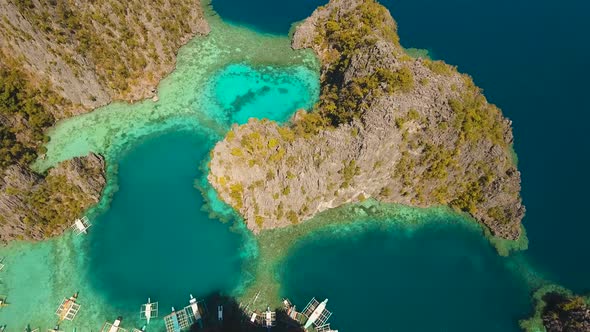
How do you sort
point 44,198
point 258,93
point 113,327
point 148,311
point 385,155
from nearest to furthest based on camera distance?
point 113,327
point 148,311
point 44,198
point 385,155
point 258,93

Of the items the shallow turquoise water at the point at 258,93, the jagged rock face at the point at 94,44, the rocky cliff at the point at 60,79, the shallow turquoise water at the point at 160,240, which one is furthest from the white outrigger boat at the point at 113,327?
the jagged rock face at the point at 94,44

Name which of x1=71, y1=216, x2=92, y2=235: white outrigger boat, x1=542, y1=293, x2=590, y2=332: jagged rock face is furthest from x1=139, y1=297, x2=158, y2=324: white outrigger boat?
x1=542, y1=293, x2=590, y2=332: jagged rock face

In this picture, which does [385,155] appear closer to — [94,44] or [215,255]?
[215,255]

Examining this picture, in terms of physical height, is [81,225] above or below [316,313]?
above

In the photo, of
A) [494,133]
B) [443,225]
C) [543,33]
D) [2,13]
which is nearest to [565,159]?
[494,133]

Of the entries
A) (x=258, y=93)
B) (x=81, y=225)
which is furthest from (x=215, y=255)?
(x=258, y=93)

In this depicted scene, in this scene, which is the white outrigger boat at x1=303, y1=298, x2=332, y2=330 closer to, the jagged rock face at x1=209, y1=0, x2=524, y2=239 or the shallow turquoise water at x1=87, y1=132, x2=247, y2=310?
the shallow turquoise water at x1=87, y1=132, x2=247, y2=310
